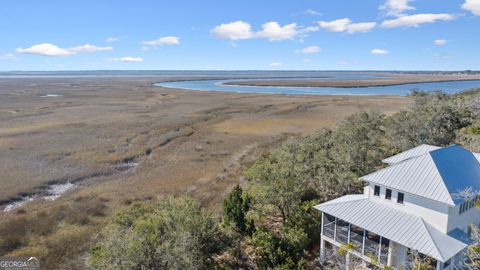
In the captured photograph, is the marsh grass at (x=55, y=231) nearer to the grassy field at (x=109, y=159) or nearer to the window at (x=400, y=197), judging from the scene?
the grassy field at (x=109, y=159)

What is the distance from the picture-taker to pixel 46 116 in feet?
252

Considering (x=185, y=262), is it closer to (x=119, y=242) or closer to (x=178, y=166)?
(x=119, y=242)

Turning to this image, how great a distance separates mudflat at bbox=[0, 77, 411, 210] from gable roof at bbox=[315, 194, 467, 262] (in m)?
13.8

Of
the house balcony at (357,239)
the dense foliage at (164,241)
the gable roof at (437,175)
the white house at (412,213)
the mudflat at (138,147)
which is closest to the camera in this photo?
the dense foliage at (164,241)

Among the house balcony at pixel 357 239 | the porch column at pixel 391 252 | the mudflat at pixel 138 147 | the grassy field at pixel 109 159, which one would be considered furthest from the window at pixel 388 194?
the mudflat at pixel 138 147

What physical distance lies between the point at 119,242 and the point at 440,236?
606 inches

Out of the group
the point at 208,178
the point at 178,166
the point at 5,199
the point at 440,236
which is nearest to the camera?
the point at 440,236

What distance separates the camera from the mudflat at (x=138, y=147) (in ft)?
114

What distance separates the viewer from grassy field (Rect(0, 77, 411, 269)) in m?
26.6

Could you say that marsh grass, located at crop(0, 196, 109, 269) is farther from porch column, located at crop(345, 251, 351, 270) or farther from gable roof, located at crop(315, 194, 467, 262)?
gable roof, located at crop(315, 194, 467, 262)

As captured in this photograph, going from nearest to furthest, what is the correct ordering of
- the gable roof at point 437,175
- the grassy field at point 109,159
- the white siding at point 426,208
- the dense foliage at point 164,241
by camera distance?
the dense foliage at point 164,241, the white siding at point 426,208, the gable roof at point 437,175, the grassy field at point 109,159

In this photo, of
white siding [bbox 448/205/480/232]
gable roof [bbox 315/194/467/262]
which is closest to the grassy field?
gable roof [bbox 315/194/467/262]

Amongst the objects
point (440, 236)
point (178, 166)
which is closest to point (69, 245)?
point (178, 166)

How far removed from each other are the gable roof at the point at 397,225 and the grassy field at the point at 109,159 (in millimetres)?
12742
